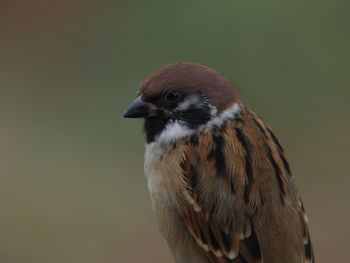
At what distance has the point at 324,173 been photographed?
25.5 feet

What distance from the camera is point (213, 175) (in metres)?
4.49

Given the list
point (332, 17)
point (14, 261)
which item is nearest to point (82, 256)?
point (14, 261)

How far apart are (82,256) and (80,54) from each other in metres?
3.00

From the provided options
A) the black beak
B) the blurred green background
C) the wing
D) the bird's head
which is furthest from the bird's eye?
the blurred green background

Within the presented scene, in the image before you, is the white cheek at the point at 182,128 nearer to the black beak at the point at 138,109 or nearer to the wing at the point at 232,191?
the wing at the point at 232,191

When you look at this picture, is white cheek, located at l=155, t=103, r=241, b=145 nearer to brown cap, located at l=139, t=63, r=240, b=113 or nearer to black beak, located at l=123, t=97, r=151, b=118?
brown cap, located at l=139, t=63, r=240, b=113

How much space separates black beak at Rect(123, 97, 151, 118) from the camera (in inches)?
182

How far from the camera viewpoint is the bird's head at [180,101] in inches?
181

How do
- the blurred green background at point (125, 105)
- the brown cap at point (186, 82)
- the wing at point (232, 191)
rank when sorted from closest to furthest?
the wing at point (232, 191)
the brown cap at point (186, 82)
the blurred green background at point (125, 105)

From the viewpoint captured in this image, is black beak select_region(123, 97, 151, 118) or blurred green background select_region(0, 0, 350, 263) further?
blurred green background select_region(0, 0, 350, 263)

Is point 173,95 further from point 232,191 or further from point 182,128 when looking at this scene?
point 232,191

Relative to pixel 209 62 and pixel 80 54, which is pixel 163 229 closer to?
pixel 209 62

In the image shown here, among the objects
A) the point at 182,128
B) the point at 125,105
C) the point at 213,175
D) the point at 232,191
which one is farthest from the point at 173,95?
the point at 125,105

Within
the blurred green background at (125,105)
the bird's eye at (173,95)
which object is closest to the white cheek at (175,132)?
the bird's eye at (173,95)
